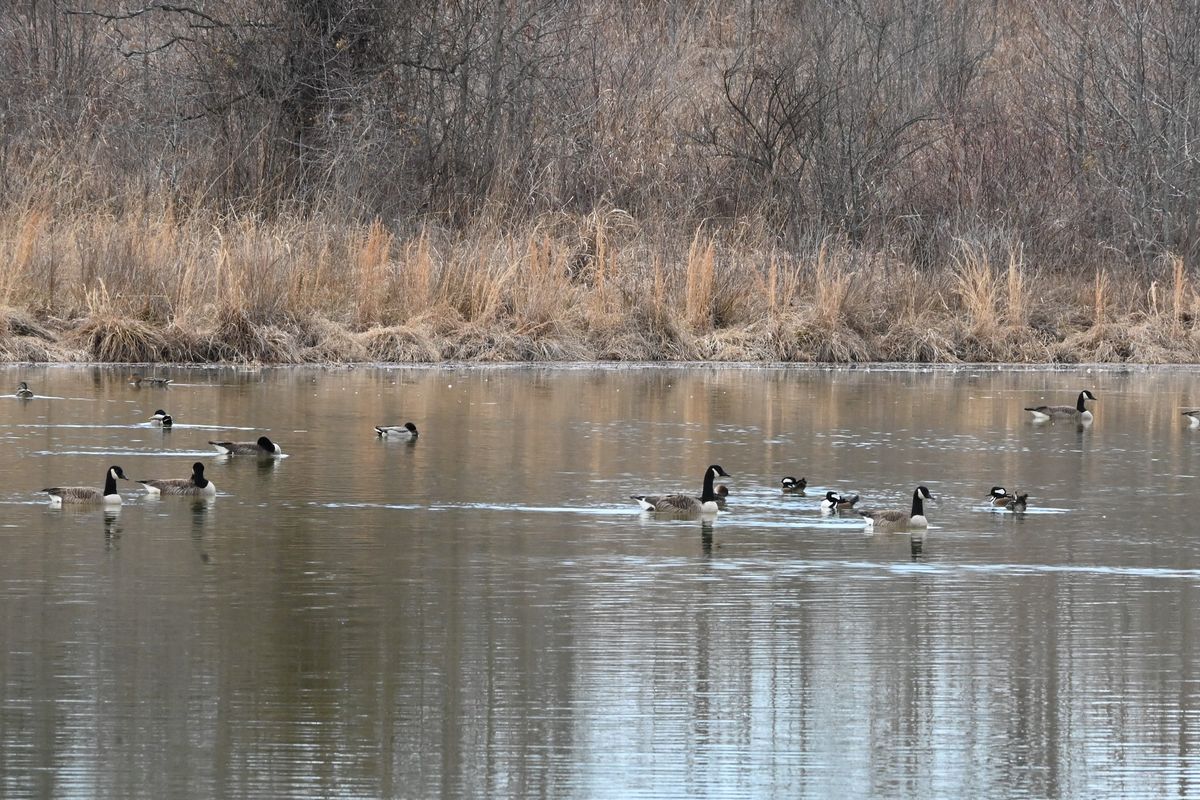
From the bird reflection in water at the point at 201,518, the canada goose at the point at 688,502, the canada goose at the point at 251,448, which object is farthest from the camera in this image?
the canada goose at the point at 251,448

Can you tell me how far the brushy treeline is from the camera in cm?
2341

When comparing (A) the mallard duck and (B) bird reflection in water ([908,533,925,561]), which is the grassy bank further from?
(B) bird reflection in water ([908,533,925,561])

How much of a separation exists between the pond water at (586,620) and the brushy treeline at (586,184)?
7.09 m

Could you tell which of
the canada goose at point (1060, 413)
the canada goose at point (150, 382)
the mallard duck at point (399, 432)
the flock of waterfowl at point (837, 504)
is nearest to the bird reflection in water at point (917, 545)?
the flock of waterfowl at point (837, 504)

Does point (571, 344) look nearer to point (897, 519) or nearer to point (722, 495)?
point (722, 495)

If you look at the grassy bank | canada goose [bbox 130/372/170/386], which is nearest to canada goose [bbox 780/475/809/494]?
canada goose [bbox 130/372/170/386]

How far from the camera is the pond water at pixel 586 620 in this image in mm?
6473

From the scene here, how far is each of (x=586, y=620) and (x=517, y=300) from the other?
15.5m

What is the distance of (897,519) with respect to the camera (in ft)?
37.9

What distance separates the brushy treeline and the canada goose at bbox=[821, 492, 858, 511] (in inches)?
453

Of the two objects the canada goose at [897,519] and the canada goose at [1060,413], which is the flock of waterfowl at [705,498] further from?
the canada goose at [1060,413]

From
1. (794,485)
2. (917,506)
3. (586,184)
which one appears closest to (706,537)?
(917,506)

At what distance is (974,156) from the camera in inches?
1200

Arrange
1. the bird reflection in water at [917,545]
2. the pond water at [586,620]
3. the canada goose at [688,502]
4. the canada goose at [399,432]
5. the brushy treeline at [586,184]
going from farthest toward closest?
the brushy treeline at [586,184]
the canada goose at [399,432]
the canada goose at [688,502]
the bird reflection in water at [917,545]
the pond water at [586,620]
